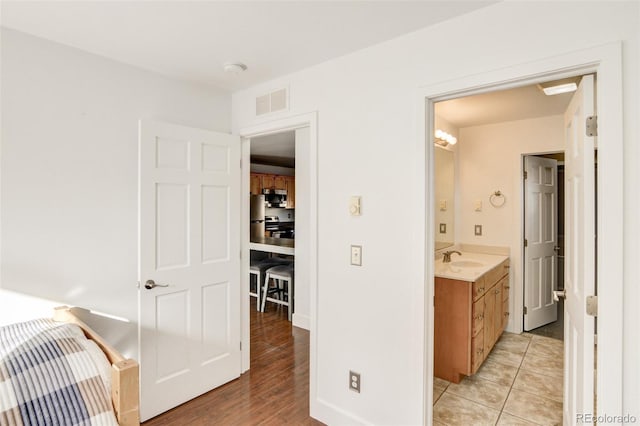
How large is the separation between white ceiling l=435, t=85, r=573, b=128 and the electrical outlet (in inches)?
87.3

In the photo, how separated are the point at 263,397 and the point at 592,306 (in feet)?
7.17

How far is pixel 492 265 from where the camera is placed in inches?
124

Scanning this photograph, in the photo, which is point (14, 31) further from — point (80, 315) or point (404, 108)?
point (404, 108)

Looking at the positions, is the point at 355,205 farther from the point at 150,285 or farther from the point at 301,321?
the point at 301,321

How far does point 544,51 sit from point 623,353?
4.19ft

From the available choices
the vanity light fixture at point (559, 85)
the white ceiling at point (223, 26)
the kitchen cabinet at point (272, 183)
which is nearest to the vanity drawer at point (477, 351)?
the vanity light fixture at point (559, 85)

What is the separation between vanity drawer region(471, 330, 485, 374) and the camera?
2645 mm

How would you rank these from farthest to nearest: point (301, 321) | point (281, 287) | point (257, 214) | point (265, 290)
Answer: point (257, 214), point (281, 287), point (265, 290), point (301, 321)

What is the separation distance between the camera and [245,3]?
1531 mm

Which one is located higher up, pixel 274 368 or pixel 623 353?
pixel 623 353

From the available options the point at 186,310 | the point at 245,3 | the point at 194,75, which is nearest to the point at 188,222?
the point at 186,310

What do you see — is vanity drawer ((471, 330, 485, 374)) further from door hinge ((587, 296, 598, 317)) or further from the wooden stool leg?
the wooden stool leg

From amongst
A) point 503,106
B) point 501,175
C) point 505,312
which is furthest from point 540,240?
point 503,106

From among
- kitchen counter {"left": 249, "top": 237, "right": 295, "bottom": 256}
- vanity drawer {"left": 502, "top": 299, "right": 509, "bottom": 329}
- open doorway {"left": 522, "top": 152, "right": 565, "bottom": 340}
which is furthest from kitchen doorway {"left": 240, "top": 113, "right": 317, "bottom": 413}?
open doorway {"left": 522, "top": 152, "right": 565, "bottom": 340}
